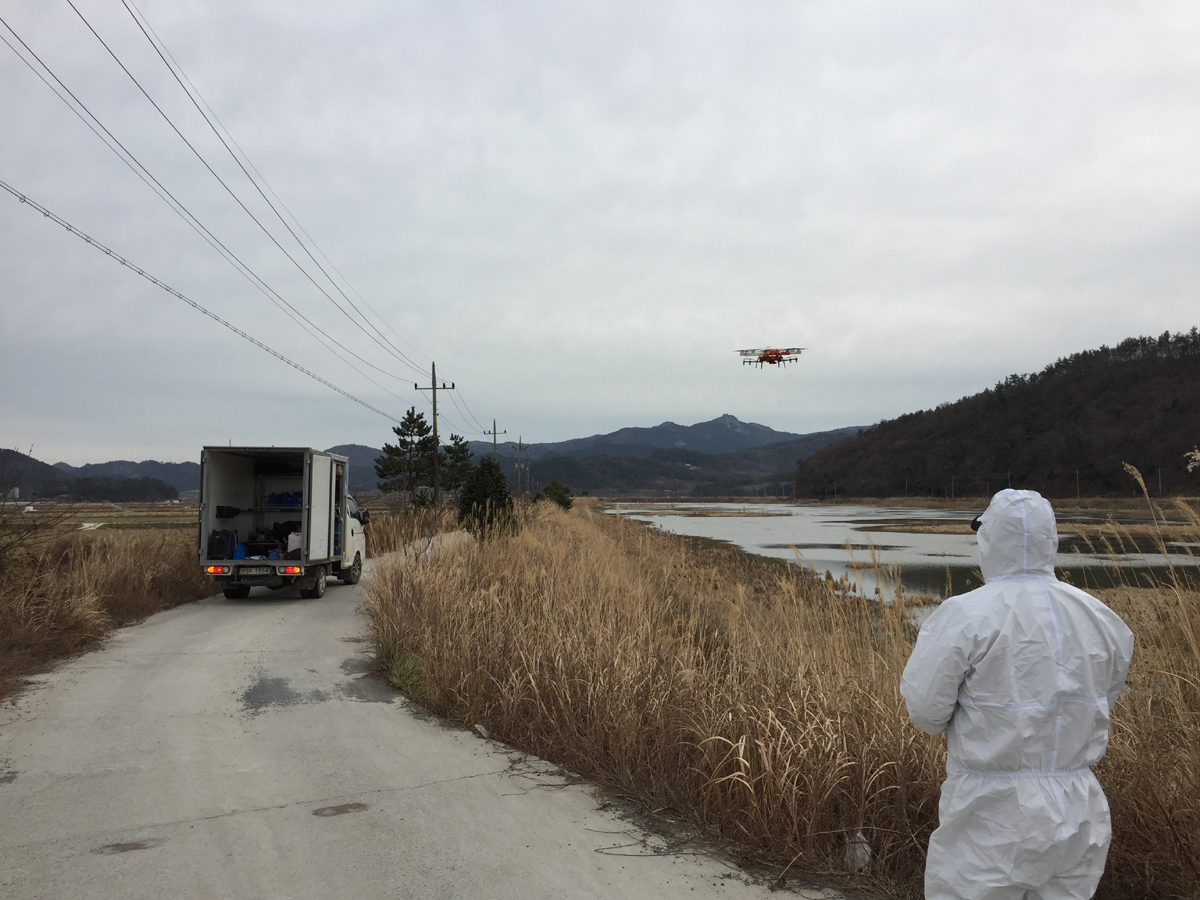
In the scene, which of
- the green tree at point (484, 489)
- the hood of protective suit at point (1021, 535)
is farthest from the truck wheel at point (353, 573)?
the hood of protective suit at point (1021, 535)

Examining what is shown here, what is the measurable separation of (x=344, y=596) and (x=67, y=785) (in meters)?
10.1

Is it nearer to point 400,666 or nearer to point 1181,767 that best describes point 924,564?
point 400,666

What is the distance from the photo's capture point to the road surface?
3699mm

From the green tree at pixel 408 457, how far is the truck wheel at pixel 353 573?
109 feet

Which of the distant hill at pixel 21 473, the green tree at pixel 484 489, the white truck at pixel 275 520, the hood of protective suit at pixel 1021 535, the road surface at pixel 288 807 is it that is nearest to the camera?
the hood of protective suit at pixel 1021 535

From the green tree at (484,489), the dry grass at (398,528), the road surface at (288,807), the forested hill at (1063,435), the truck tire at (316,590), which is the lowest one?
the road surface at (288,807)

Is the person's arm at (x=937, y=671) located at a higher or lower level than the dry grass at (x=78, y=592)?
higher

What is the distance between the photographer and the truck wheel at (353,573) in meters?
16.8

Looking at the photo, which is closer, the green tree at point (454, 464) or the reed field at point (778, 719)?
the reed field at point (778, 719)

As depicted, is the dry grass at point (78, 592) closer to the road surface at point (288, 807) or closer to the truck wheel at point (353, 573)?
the road surface at point (288, 807)

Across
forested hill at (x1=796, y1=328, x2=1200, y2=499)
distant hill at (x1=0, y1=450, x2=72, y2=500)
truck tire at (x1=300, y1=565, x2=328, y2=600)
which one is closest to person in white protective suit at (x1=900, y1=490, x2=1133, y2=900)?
distant hill at (x1=0, y1=450, x2=72, y2=500)

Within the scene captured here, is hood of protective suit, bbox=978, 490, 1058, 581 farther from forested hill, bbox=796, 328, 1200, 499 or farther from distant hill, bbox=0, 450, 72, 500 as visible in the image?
forested hill, bbox=796, 328, 1200, 499

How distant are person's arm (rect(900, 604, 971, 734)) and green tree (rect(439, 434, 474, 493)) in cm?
5616

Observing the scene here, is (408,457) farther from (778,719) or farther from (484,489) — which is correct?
(778,719)
